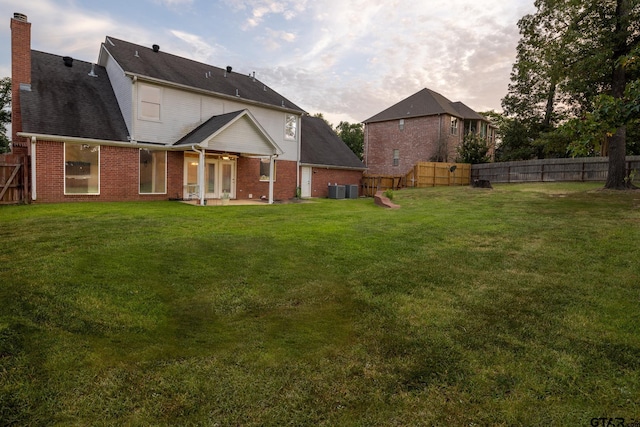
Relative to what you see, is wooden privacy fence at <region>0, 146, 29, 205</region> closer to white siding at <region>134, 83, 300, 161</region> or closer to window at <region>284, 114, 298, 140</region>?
white siding at <region>134, 83, 300, 161</region>

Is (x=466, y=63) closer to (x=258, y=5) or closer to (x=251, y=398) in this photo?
(x=258, y=5)

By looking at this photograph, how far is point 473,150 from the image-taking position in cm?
3052

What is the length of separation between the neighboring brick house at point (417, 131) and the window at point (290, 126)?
15.0m

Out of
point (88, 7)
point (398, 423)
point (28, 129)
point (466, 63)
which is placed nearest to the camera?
point (398, 423)

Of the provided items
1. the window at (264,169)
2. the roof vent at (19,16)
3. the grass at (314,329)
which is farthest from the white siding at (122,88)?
the grass at (314,329)

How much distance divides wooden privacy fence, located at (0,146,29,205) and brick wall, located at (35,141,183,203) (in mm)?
443

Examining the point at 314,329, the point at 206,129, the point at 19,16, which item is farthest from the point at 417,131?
the point at 314,329

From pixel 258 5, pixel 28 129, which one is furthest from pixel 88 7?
pixel 258 5

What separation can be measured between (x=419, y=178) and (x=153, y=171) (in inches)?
725

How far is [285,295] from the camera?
516 centimetres

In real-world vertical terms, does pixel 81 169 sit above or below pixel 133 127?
below

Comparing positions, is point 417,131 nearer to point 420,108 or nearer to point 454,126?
point 420,108

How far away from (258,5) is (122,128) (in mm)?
8329

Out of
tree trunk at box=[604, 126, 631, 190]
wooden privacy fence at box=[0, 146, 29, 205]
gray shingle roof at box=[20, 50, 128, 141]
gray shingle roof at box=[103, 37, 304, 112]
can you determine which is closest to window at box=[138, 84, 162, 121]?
gray shingle roof at box=[103, 37, 304, 112]
